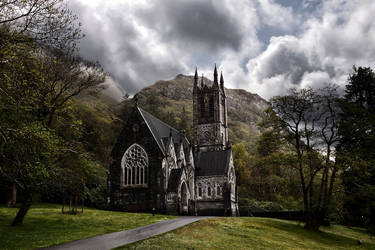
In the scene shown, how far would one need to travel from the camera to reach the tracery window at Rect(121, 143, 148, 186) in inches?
1585

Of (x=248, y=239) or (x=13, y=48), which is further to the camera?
(x=248, y=239)

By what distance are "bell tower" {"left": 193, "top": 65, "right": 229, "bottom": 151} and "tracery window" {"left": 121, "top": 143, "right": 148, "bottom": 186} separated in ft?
67.5

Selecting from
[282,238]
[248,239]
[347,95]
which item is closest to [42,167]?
[248,239]

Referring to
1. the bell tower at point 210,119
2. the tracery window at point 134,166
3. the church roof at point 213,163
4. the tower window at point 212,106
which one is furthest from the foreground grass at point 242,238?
the tower window at point 212,106

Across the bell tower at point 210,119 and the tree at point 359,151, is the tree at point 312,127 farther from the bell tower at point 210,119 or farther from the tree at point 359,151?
the bell tower at point 210,119

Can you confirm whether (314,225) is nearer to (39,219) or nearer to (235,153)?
(39,219)

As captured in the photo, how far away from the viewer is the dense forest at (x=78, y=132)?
13.7m

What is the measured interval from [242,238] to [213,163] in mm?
31537

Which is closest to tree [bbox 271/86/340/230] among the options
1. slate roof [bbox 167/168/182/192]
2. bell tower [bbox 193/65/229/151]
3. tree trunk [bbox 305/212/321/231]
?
tree trunk [bbox 305/212/321/231]

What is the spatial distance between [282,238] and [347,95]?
1046 inches

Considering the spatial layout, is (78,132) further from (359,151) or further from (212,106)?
(212,106)

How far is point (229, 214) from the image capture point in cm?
4497

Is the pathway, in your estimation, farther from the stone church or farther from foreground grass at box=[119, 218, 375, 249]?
the stone church

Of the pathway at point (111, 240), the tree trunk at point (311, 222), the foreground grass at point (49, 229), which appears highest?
the foreground grass at point (49, 229)
